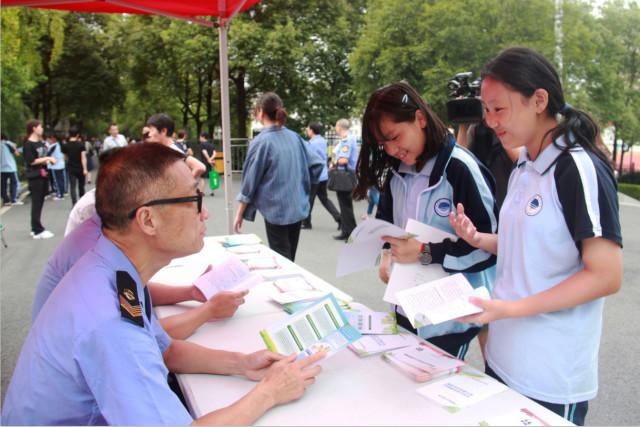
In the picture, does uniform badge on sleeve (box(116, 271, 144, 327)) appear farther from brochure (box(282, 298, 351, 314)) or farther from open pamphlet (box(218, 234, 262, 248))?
open pamphlet (box(218, 234, 262, 248))

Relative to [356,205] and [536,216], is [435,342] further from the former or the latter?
[356,205]

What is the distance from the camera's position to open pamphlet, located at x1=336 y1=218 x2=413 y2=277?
184cm

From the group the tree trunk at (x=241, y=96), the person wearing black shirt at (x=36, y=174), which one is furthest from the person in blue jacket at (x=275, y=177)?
the tree trunk at (x=241, y=96)

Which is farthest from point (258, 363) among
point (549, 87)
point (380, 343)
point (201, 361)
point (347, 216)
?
point (347, 216)

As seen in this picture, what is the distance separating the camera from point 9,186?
10969mm

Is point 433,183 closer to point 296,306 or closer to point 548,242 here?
point 548,242

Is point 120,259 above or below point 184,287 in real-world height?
above

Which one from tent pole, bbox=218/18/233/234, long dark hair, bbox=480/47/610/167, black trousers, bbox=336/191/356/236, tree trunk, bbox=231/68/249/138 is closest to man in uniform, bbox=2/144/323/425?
long dark hair, bbox=480/47/610/167

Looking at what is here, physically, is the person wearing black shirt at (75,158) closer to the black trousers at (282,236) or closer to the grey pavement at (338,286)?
the grey pavement at (338,286)

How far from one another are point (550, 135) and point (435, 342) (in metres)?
0.92

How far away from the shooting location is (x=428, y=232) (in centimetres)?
184

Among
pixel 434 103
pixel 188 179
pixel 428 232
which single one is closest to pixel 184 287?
pixel 188 179

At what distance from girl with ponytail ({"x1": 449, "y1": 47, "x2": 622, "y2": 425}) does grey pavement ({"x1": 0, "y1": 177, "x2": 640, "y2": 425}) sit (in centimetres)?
151

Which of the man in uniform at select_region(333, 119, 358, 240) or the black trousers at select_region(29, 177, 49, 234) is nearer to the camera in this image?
the man in uniform at select_region(333, 119, 358, 240)
